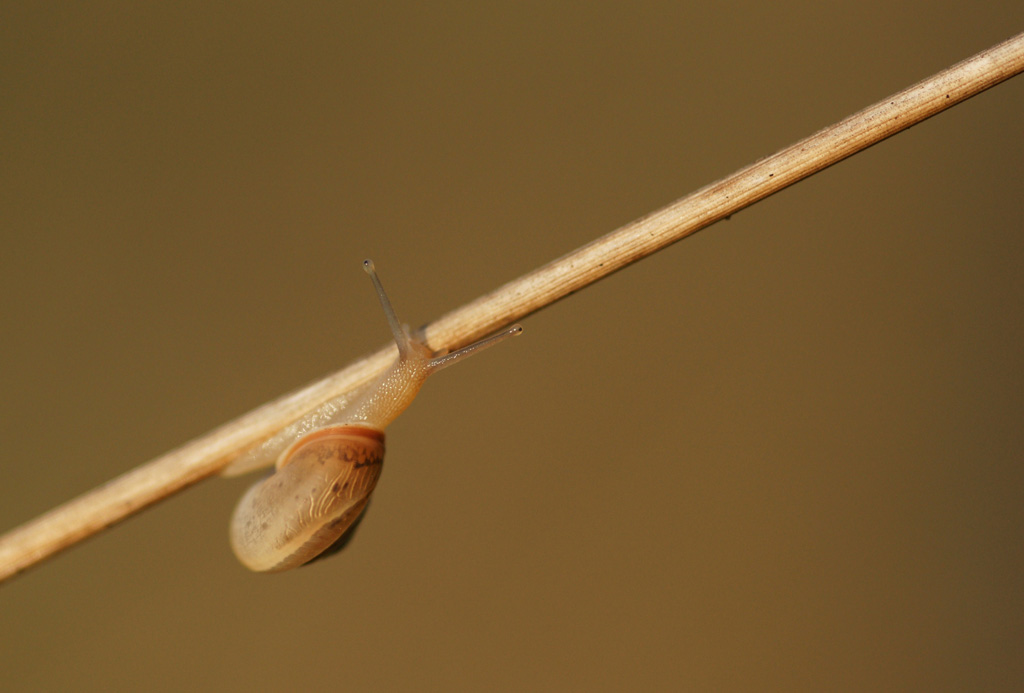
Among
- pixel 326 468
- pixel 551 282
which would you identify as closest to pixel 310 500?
pixel 326 468

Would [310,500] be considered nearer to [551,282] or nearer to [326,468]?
[326,468]

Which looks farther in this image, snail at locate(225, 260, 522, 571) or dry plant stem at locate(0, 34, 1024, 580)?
snail at locate(225, 260, 522, 571)

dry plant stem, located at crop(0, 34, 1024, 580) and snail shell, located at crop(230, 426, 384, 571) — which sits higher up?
dry plant stem, located at crop(0, 34, 1024, 580)

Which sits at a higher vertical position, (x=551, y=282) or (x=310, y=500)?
(x=551, y=282)

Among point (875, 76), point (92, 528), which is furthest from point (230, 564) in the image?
point (875, 76)
